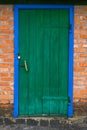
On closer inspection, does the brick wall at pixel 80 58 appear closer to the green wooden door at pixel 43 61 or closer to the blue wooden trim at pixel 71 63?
the blue wooden trim at pixel 71 63

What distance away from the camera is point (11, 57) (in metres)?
9.43

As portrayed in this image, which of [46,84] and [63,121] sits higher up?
[46,84]

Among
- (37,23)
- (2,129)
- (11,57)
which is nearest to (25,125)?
(2,129)

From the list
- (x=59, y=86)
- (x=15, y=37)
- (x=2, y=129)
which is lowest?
(x=2, y=129)

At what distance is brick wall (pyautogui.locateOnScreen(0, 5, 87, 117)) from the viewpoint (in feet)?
30.8

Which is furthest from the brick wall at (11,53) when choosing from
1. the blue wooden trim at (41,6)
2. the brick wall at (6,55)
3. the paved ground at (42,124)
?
the paved ground at (42,124)

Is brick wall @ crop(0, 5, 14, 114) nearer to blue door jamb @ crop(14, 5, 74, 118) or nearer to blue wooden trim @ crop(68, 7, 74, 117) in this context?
blue door jamb @ crop(14, 5, 74, 118)

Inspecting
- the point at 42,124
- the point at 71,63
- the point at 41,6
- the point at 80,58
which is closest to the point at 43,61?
the point at 71,63

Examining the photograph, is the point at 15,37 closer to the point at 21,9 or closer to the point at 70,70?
the point at 21,9

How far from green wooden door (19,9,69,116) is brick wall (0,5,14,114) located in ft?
0.64

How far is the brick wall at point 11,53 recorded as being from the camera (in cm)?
938

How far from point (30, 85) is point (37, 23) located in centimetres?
123

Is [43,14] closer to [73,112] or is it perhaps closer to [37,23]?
[37,23]

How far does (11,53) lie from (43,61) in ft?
2.13
